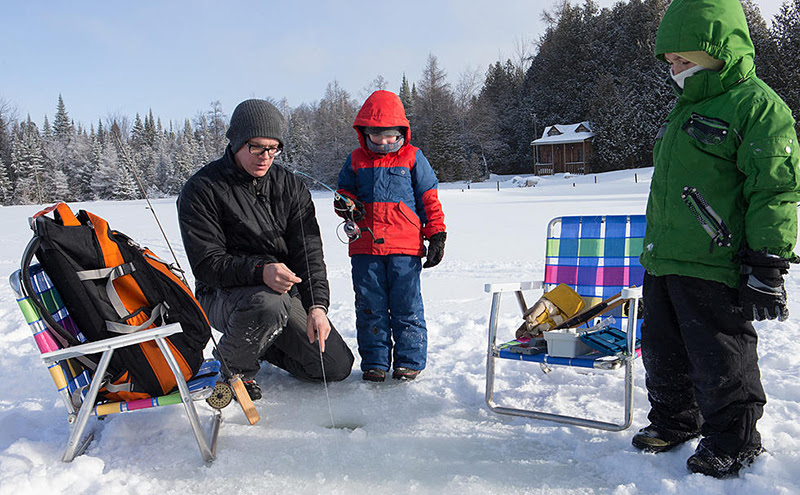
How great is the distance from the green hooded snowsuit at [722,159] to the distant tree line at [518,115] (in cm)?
3142

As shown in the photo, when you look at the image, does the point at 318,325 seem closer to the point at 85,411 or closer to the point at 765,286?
the point at 85,411

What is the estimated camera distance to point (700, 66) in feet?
7.74

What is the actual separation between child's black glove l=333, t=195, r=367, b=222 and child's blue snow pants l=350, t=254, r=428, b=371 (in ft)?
0.85

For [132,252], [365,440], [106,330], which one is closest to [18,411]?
[106,330]

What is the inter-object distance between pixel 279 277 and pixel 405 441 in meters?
1.05

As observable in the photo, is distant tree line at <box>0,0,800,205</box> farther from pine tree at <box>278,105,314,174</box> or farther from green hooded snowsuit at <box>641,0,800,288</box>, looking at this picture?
green hooded snowsuit at <box>641,0,800,288</box>

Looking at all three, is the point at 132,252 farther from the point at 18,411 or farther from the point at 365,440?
the point at 365,440

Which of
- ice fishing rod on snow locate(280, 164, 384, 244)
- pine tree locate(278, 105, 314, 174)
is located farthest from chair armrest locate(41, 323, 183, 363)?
pine tree locate(278, 105, 314, 174)

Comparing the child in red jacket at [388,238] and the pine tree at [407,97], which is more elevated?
the pine tree at [407,97]

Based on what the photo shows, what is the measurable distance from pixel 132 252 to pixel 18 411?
1.29 m

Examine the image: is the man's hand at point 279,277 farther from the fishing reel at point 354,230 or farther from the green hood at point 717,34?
the green hood at point 717,34

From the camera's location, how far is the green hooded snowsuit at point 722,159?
2.08 meters

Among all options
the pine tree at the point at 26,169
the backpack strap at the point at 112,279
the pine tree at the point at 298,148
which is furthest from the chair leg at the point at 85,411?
the pine tree at the point at 26,169

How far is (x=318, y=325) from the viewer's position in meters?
3.05
